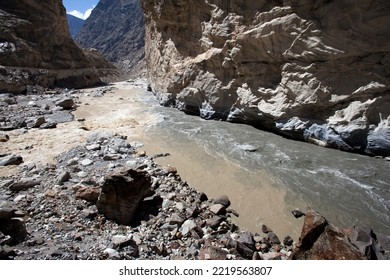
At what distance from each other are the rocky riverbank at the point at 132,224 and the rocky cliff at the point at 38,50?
2099 centimetres

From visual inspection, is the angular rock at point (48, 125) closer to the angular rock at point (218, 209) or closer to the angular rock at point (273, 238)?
the angular rock at point (218, 209)

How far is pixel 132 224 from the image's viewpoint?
5.68m

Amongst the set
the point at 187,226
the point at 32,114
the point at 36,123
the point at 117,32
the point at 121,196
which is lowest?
the point at 32,114

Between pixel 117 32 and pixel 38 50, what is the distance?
80.5 m

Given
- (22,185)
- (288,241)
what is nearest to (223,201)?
(288,241)

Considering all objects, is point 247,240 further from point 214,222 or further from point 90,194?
point 90,194

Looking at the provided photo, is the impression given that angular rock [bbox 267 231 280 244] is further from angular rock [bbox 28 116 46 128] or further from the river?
angular rock [bbox 28 116 46 128]

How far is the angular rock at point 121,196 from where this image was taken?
5.70 meters

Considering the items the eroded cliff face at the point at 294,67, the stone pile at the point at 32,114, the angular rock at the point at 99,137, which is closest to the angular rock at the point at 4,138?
the stone pile at the point at 32,114

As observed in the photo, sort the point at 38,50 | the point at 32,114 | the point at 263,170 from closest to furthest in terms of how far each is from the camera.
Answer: the point at 263,170, the point at 32,114, the point at 38,50

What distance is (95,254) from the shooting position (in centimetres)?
450

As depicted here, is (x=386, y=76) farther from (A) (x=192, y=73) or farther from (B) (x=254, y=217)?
(A) (x=192, y=73)

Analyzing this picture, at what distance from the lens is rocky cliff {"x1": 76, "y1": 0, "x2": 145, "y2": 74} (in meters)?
83.4

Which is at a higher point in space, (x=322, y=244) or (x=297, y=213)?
(x=322, y=244)
